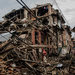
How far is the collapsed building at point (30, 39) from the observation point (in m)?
10.0

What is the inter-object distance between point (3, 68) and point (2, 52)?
2.13m

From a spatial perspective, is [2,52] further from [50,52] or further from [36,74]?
[50,52]

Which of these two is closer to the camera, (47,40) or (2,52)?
(2,52)

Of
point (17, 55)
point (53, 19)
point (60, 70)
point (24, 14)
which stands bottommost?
point (60, 70)

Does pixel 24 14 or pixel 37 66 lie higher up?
pixel 24 14

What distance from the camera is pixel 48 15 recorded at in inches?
812

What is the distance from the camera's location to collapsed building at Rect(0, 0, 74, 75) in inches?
394

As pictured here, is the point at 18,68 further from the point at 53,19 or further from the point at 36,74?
the point at 53,19

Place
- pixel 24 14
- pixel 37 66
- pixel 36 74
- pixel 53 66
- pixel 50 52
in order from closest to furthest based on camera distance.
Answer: pixel 36 74 < pixel 37 66 < pixel 53 66 < pixel 50 52 < pixel 24 14

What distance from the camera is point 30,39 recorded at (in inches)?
591

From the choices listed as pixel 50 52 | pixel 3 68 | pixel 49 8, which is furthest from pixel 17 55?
pixel 49 8

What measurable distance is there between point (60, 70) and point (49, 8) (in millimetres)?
12968

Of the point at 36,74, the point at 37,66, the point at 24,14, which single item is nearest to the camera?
the point at 36,74

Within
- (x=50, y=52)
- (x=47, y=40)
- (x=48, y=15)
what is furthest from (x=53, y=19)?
(x=50, y=52)
